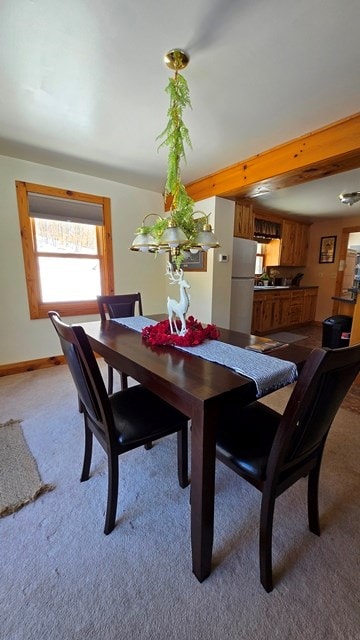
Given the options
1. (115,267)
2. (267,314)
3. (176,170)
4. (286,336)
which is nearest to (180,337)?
(176,170)

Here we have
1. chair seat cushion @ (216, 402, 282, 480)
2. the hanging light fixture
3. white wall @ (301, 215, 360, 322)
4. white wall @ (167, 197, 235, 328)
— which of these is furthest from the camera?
white wall @ (301, 215, 360, 322)

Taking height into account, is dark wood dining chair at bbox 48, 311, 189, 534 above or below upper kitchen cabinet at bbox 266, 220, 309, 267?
below

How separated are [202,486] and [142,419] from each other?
46 cm

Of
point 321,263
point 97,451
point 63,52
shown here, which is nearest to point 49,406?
point 97,451

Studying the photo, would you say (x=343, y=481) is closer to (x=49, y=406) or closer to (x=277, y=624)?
(x=277, y=624)

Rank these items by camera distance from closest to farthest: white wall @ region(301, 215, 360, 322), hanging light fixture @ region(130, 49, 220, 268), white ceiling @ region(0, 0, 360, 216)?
white ceiling @ region(0, 0, 360, 216), hanging light fixture @ region(130, 49, 220, 268), white wall @ region(301, 215, 360, 322)

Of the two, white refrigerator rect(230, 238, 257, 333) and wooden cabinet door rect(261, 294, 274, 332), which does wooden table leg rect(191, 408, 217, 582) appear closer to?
white refrigerator rect(230, 238, 257, 333)

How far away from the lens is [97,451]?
1.76 meters

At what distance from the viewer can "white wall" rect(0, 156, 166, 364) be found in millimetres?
2779

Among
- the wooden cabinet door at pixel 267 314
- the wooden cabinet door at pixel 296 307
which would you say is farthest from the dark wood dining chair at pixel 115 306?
the wooden cabinet door at pixel 296 307

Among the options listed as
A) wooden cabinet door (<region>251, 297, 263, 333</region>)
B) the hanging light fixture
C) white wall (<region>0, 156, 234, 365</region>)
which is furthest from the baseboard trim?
wooden cabinet door (<region>251, 297, 263, 333</region>)

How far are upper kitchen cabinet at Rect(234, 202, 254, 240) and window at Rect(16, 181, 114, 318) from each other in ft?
5.64

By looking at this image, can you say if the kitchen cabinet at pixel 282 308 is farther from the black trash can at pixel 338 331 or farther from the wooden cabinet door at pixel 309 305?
the black trash can at pixel 338 331

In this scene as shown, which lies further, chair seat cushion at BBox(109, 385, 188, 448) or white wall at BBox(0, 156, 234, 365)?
white wall at BBox(0, 156, 234, 365)
